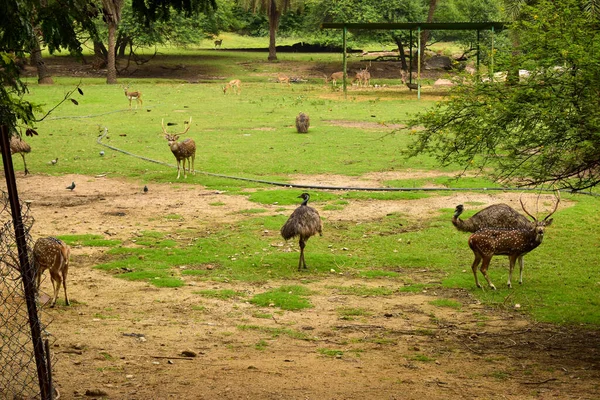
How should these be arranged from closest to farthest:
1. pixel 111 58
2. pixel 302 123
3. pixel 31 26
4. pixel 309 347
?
pixel 31 26 → pixel 309 347 → pixel 302 123 → pixel 111 58

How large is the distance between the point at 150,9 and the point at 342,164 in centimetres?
1222

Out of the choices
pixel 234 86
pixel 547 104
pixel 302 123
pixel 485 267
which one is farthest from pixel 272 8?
pixel 547 104

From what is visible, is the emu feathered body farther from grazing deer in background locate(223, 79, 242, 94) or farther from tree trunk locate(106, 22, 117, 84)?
tree trunk locate(106, 22, 117, 84)

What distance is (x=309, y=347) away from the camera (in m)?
8.80

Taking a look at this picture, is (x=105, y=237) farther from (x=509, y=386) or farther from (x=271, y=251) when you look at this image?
(x=509, y=386)

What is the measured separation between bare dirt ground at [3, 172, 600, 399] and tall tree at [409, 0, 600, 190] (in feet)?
6.26

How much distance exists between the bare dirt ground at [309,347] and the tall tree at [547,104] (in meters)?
1.91

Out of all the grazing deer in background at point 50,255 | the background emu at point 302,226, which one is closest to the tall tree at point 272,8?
the background emu at point 302,226

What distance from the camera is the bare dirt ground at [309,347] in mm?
7500

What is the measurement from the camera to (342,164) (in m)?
20.4

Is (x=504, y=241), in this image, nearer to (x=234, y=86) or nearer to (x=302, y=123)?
(x=302, y=123)

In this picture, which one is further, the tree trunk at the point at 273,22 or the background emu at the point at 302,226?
the tree trunk at the point at 273,22

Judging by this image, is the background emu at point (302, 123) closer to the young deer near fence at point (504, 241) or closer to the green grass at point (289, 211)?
the green grass at point (289, 211)

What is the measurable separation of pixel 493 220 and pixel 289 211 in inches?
179
